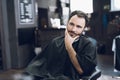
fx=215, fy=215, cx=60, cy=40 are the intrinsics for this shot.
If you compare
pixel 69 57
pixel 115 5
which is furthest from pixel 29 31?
pixel 69 57

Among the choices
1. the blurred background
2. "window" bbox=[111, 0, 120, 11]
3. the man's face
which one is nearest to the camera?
the man's face

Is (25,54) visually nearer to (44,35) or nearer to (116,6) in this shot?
(44,35)

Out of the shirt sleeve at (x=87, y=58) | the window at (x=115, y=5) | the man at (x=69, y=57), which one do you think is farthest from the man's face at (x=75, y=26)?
the window at (x=115, y=5)

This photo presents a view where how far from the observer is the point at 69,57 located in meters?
1.38

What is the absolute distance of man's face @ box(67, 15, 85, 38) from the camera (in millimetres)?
1350

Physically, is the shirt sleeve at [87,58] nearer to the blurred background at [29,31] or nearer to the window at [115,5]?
the blurred background at [29,31]

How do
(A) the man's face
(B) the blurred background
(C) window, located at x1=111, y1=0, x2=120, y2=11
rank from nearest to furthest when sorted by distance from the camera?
(A) the man's face < (B) the blurred background < (C) window, located at x1=111, y1=0, x2=120, y2=11

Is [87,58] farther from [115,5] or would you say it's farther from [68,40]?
[115,5]

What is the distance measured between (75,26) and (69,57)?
203 millimetres

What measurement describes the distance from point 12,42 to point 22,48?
25 centimetres

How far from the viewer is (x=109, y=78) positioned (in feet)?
12.1

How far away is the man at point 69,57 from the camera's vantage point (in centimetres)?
136

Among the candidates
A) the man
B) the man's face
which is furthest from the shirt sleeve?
the man's face

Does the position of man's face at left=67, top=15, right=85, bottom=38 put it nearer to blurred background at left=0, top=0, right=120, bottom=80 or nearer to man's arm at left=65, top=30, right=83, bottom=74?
man's arm at left=65, top=30, right=83, bottom=74
